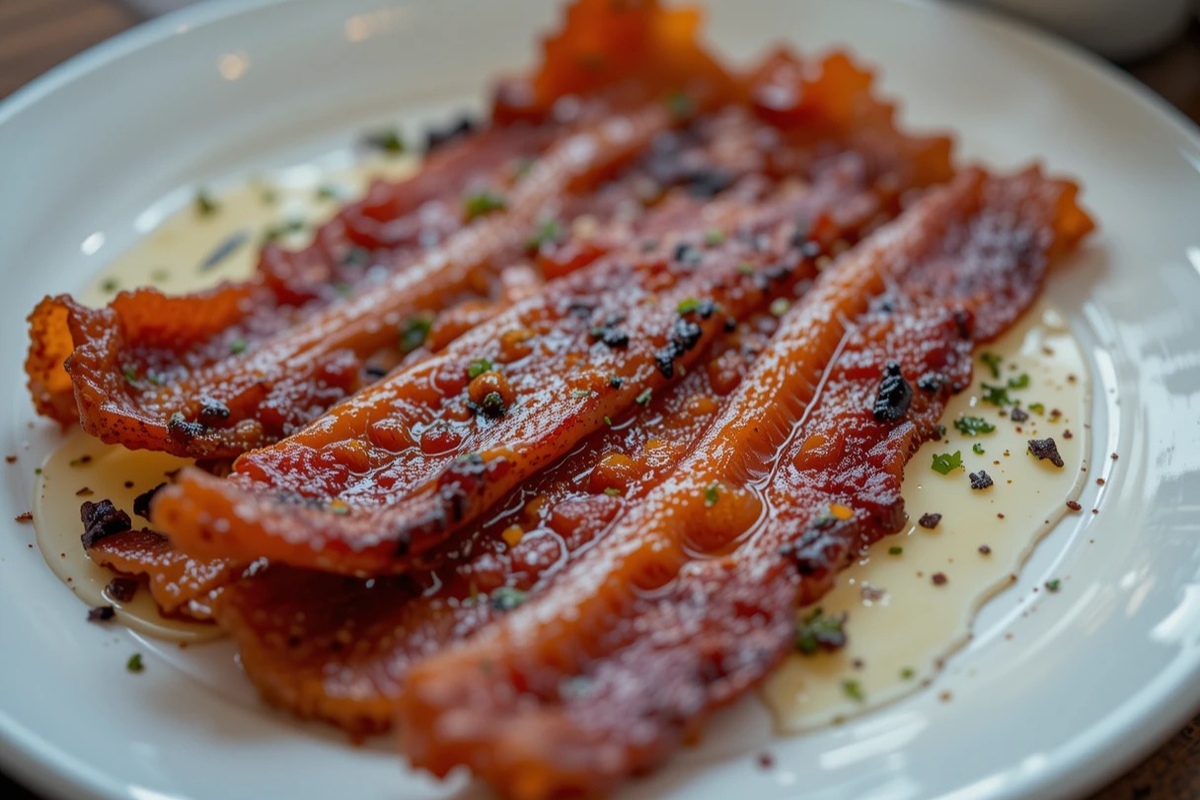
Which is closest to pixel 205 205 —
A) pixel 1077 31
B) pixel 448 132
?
pixel 448 132

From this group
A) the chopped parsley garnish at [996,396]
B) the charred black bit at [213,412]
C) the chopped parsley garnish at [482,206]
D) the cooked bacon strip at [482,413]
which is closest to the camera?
the cooked bacon strip at [482,413]

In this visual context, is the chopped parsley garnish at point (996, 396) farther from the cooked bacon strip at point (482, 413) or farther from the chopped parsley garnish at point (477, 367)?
the chopped parsley garnish at point (477, 367)

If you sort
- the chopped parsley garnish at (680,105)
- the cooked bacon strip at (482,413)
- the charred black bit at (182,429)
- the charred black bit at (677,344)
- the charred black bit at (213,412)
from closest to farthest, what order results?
the cooked bacon strip at (482,413)
the charred black bit at (182,429)
the charred black bit at (213,412)
the charred black bit at (677,344)
the chopped parsley garnish at (680,105)

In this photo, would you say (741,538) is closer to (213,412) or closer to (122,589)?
(213,412)

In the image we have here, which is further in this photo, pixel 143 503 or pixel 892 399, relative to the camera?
pixel 892 399

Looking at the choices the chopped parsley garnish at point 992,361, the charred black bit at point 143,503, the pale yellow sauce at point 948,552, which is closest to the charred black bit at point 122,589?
the charred black bit at point 143,503

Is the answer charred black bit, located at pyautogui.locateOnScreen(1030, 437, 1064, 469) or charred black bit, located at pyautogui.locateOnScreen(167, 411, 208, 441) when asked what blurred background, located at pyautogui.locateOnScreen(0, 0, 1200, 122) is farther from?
charred black bit, located at pyautogui.locateOnScreen(167, 411, 208, 441)
